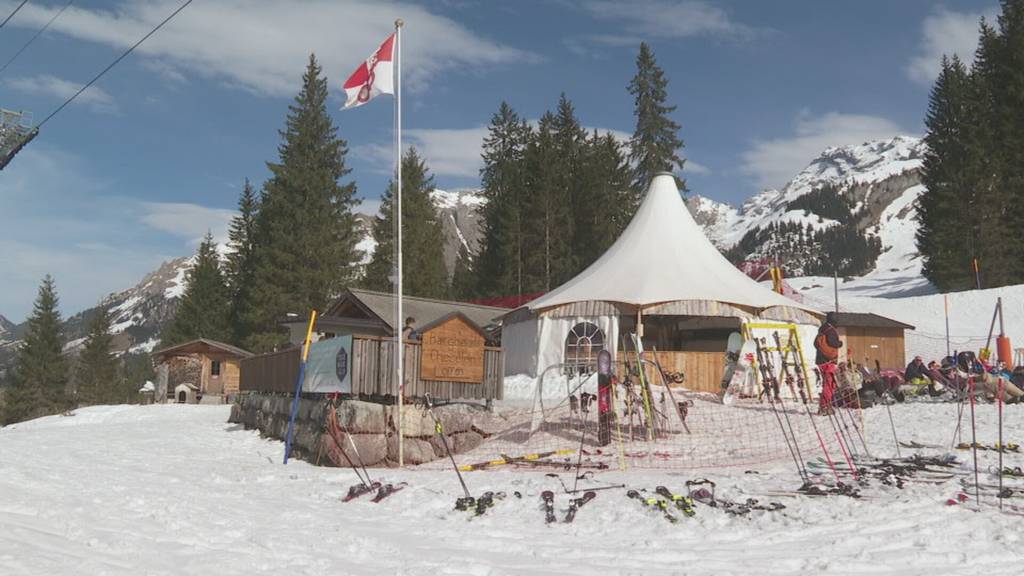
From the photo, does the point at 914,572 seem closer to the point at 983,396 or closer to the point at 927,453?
the point at 927,453

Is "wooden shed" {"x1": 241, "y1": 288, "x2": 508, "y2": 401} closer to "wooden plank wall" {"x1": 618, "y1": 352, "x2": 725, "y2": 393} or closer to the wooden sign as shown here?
the wooden sign

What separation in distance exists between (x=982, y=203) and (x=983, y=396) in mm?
32732

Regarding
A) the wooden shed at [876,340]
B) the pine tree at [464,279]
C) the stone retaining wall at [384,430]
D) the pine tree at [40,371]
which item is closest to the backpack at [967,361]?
the stone retaining wall at [384,430]

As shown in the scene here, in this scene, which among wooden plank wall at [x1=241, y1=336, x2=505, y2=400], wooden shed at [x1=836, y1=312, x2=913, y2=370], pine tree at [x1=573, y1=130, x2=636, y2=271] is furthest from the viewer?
pine tree at [x1=573, y1=130, x2=636, y2=271]

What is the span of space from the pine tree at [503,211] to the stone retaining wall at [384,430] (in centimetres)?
2685

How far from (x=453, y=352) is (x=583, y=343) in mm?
6589

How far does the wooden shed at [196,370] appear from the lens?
33747 millimetres

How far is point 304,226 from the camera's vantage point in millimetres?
39781

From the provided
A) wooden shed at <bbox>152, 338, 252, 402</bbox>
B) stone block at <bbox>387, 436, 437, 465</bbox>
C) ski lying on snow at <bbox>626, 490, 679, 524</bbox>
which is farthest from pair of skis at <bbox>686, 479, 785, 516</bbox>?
wooden shed at <bbox>152, 338, 252, 402</bbox>

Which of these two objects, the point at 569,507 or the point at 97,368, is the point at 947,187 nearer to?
the point at 569,507

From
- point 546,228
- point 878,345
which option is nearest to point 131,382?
point 546,228

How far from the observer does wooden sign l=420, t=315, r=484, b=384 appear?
1545 centimetres

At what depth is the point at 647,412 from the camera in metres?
13.1

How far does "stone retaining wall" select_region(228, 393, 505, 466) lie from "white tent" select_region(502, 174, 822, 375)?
6131 millimetres
